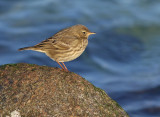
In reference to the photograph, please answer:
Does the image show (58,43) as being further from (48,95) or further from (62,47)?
(48,95)

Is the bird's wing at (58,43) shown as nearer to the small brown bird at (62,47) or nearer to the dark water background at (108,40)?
the small brown bird at (62,47)

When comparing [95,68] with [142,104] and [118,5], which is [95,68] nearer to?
[142,104]

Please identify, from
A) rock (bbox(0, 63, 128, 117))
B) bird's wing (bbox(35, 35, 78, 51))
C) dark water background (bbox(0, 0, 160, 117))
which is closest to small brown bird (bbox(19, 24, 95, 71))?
bird's wing (bbox(35, 35, 78, 51))

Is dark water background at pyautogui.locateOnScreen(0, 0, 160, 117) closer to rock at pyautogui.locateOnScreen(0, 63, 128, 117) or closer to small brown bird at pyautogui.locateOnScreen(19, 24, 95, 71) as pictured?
small brown bird at pyautogui.locateOnScreen(19, 24, 95, 71)

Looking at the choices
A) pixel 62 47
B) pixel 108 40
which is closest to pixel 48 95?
pixel 62 47

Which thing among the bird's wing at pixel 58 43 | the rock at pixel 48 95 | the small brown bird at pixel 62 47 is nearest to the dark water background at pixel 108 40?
the small brown bird at pixel 62 47

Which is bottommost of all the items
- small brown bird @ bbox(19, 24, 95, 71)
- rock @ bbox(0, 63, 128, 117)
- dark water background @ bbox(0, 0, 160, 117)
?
rock @ bbox(0, 63, 128, 117)

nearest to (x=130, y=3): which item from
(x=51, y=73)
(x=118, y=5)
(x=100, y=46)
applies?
(x=118, y=5)
